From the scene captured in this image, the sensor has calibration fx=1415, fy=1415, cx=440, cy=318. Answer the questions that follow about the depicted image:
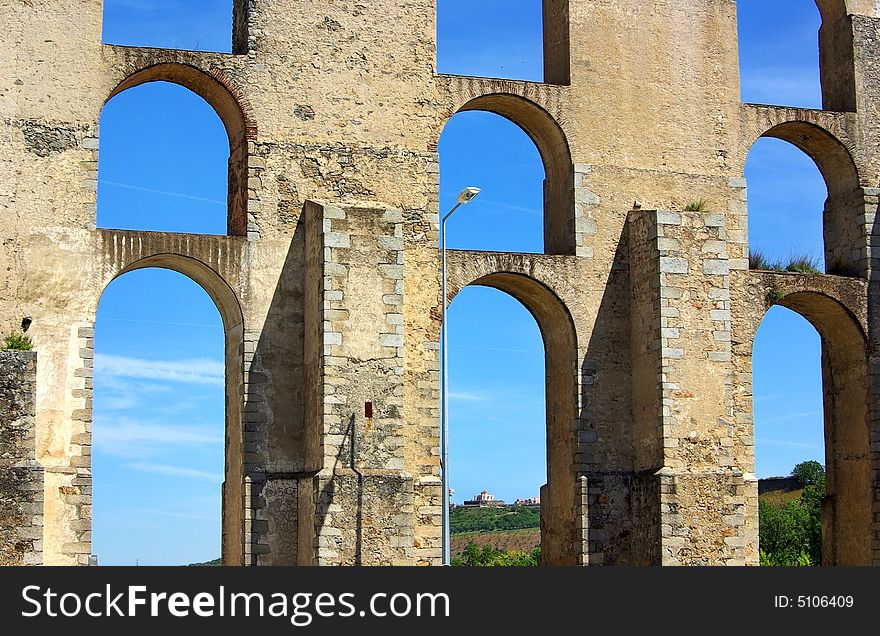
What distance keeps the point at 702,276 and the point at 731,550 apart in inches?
180

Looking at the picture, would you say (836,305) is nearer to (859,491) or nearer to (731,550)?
(859,491)

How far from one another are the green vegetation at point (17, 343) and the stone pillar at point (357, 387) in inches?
168

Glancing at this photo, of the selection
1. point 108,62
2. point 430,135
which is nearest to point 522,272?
point 430,135

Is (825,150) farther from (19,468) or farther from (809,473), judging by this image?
(809,473)

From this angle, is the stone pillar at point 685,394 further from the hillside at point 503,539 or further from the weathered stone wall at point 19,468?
the hillside at point 503,539

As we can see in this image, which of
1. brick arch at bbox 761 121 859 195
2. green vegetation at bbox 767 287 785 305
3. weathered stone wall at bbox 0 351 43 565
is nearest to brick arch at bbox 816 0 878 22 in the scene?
brick arch at bbox 761 121 859 195

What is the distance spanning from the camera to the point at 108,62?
22375 mm

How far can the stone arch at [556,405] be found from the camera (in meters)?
24.0

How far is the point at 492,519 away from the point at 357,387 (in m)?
54.0

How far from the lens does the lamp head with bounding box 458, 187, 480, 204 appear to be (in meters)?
20.1

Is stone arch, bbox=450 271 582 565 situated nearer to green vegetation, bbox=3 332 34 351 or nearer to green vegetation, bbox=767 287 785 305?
green vegetation, bbox=767 287 785 305

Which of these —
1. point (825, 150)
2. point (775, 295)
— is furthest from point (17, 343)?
point (825, 150)

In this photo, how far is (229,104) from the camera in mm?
23141

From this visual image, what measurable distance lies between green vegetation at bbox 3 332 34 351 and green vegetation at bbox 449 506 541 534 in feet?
159
